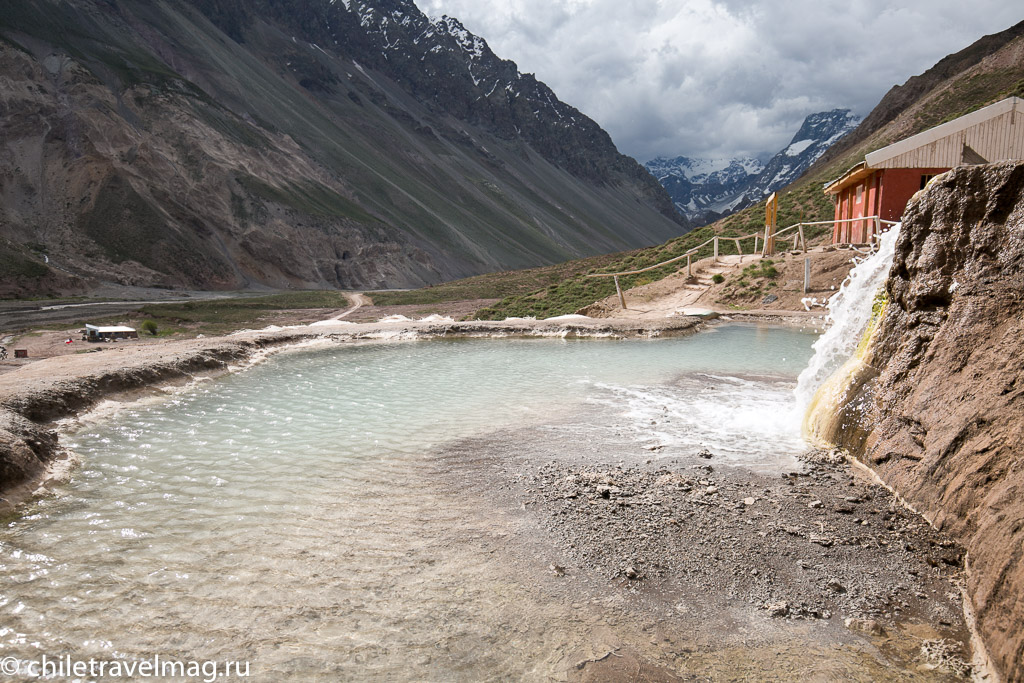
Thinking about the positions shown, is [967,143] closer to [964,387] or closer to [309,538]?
[964,387]

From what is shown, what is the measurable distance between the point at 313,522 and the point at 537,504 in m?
2.28

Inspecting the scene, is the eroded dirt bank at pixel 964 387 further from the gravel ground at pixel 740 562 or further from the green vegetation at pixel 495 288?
the green vegetation at pixel 495 288

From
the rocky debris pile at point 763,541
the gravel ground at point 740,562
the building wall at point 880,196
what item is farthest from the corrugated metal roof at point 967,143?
the rocky debris pile at point 763,541

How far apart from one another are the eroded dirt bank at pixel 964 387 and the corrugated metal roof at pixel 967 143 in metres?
23.0

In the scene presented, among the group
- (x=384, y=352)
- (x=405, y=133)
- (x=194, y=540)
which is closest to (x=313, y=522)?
(x=194, y=540)

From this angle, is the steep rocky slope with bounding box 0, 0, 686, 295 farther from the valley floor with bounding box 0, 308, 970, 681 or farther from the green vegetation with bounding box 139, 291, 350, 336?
the valley floor with bounding box 0, 308, 970, 681

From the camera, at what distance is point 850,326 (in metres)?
10.1

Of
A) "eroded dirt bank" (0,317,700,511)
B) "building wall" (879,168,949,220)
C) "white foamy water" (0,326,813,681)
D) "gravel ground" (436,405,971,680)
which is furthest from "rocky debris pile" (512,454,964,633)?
"building wall" (879,168,949,220)

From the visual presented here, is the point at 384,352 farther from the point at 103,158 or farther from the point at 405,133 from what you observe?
→ the point at 405,133

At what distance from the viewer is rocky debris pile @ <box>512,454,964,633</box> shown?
4609mm

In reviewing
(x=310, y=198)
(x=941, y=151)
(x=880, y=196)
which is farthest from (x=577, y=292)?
(x=310, y=198)

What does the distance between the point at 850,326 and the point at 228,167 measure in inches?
3341

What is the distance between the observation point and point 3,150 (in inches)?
2399

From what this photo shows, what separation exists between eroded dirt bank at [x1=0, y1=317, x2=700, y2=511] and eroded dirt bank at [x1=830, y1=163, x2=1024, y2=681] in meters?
8.66
